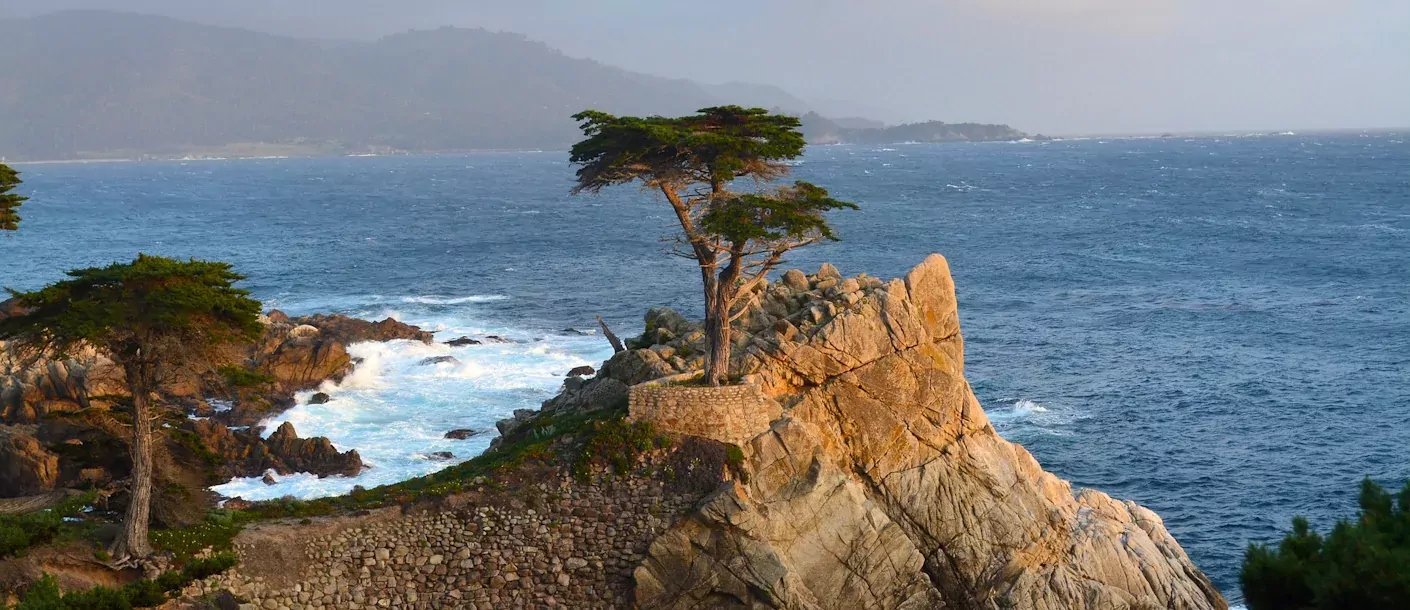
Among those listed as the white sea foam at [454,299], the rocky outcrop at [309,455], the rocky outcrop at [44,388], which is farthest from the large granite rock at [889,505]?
the white sea foam at [454,299]

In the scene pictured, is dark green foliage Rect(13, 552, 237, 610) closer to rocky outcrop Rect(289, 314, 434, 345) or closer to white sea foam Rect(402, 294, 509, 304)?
rocky outcrop Rect(289, 314, 434, 345)

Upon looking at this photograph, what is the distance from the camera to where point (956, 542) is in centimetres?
2562

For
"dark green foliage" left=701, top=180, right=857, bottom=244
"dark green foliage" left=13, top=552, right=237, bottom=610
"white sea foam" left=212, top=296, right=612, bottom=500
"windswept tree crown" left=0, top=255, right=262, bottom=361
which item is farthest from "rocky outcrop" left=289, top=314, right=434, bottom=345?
"dark green foliage" left=13, top=552, right=237, bottom=610

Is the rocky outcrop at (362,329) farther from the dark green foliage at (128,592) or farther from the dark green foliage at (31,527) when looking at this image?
the dark green foliage at (128,592)

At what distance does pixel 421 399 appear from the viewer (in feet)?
150

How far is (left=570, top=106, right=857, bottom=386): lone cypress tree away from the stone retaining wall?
0.73 m

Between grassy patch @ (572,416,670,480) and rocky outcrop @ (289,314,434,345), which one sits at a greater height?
grassy patch @ (572,416,670,480)

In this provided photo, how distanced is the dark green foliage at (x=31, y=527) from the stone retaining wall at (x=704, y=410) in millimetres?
11029

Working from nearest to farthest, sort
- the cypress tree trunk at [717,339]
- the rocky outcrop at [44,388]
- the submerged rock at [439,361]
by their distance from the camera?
the cypress tree trunk at [717,339]
the rocky outcrop at [44,388]
the submerged rock at [439,361]

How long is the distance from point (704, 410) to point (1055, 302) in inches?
1729

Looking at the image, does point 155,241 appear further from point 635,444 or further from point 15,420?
point 635,444

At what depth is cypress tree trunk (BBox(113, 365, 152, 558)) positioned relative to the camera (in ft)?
71.0

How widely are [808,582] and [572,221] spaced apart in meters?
92.0

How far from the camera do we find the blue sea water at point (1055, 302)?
3959cm
